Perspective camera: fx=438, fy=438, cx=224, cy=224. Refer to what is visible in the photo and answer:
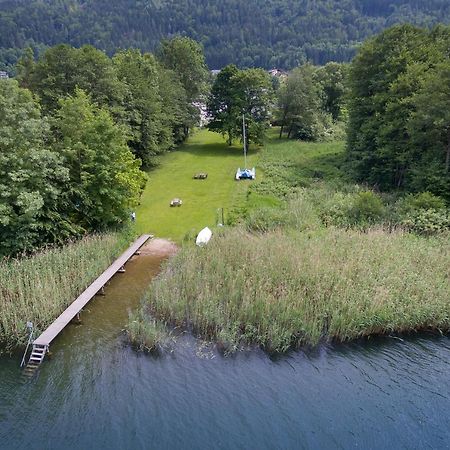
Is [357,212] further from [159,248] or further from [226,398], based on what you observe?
[226,398]

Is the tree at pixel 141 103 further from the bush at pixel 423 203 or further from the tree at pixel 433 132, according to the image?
the bush at pixel 423 203

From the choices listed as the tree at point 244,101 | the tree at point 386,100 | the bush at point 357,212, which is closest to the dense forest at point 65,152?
the tree at point 244,101

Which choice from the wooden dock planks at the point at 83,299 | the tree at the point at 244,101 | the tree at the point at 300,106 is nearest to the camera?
the wooden dock planks at the point at 83,299

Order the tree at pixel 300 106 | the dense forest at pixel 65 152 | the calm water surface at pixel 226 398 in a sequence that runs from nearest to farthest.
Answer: the calm water surface at pixel 226 398 → the dense forest at pixel 65 152 → the tree at pixel 300 106

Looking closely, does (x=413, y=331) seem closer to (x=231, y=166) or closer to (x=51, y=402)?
(x=51, y=402)

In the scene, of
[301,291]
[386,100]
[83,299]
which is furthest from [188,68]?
[301,291]

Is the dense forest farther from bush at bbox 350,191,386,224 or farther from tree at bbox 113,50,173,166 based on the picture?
bush at bbox 350,191,386,224

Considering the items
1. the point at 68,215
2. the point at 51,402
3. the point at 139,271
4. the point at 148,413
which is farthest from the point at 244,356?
the point at 68,215
